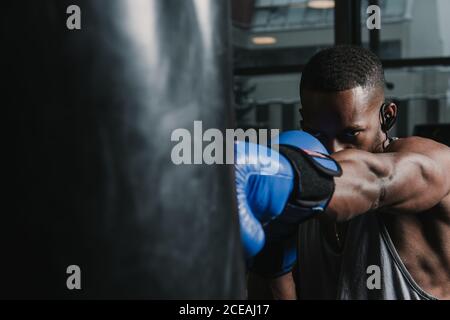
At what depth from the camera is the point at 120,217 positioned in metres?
0.55

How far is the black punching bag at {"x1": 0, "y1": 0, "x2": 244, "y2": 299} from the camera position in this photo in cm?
55

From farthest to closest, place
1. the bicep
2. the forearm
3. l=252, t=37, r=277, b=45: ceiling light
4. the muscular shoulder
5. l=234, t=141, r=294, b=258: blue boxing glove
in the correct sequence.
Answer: l=252, t=37, r=277, b=45: ceiling light, the muscular shoulder, the bicep, the forearm, l=234, t=141, r=294, b=258: blue boxing glove

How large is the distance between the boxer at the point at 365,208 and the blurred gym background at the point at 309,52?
88.4 inches

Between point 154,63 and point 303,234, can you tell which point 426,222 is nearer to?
point 303,234

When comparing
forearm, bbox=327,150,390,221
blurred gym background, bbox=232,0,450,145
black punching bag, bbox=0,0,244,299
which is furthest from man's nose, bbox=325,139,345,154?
blurred gym background, bbox=232,0,450,145

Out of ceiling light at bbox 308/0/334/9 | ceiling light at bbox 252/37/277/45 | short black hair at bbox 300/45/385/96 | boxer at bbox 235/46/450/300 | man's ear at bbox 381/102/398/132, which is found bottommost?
boxer at bbox 235/46/450/300

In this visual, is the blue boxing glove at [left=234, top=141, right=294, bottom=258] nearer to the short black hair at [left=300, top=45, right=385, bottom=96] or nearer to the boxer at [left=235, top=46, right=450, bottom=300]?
the boxer at [left=235, top=46, right=450, bottom=300]

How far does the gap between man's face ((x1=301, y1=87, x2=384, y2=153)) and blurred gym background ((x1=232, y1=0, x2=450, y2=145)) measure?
2.33 m

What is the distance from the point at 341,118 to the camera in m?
1.35

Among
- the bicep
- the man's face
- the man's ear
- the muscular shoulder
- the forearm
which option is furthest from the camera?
the man's ear

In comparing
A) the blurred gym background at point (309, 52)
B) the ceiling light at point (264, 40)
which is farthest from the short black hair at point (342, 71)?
the ceiling light at point (264, 40)

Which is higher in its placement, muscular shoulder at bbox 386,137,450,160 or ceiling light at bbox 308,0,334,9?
ceiling light at bbox 308,0,334,9

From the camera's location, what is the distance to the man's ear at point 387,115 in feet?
4.82
